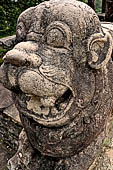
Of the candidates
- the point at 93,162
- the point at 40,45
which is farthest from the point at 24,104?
the point at 93,162

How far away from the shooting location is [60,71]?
114cm

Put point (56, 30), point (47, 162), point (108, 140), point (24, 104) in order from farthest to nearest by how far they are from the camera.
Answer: point (108, 140)
point (47, 162)
point (24, 104)
point (56, 30)

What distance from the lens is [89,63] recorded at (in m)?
1.19

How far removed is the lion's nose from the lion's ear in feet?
0.90

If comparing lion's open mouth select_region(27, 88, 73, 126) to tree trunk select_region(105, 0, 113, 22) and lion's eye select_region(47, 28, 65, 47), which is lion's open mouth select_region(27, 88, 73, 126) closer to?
lion's eye select_region(47, 28, 65, 47)

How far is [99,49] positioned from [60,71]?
25 centimetres

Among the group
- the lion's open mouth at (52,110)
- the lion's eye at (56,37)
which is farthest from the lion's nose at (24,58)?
the lion's open mouth at (52,110)

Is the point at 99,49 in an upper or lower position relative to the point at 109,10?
upper

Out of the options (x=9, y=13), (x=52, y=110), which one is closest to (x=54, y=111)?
(x=52, y=110)

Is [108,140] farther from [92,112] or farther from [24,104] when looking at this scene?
[24,104]

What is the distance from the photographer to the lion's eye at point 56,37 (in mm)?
1118

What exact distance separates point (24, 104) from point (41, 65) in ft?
0.97

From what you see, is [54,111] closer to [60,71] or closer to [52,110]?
[52,110]

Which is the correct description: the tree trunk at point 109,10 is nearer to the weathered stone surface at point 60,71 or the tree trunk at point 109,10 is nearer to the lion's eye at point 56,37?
the weathered stone surface at point 60,71
